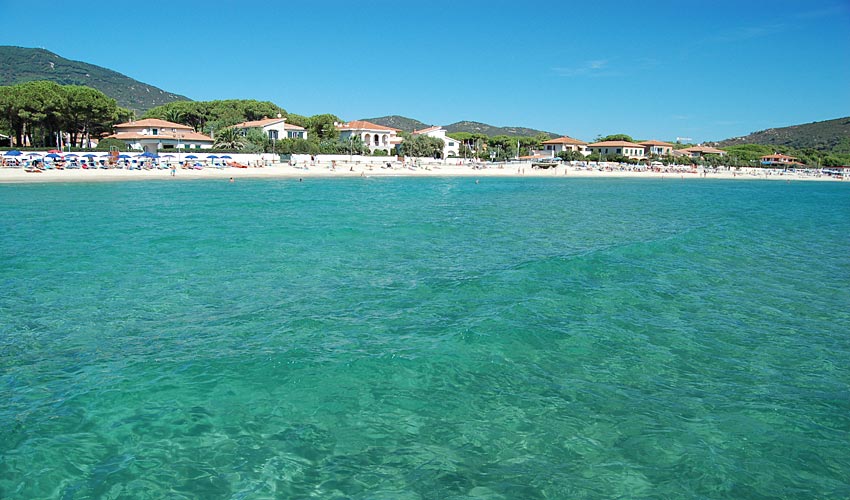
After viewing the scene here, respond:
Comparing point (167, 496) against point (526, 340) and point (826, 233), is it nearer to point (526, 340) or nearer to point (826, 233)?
point (526, 340)

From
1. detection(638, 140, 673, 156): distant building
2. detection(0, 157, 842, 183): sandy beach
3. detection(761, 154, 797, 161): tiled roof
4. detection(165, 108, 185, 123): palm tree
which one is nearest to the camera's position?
detection(0, 157, 842, 183): sandy beach

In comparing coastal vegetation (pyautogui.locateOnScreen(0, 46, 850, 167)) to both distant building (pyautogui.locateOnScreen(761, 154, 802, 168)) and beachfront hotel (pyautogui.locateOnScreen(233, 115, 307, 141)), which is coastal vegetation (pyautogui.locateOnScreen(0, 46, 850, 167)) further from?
beachfront hotel (pyautogui.locateOnScreen(233, 115, 307, 141))

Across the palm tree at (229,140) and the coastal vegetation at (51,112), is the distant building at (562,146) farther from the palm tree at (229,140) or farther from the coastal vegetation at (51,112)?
the coastal vegetation at (51,112)

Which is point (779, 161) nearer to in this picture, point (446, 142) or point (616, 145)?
point (616, 145)

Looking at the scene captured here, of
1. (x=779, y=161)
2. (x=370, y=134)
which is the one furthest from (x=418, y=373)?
(x=779, y=161)

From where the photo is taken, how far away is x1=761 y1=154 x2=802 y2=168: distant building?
112812mm

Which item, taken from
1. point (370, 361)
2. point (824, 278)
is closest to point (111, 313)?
point (370, 361)

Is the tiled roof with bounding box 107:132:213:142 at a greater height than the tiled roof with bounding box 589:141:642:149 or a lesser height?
lesser

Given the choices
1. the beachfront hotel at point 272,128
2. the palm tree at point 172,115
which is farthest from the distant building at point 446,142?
the palm tree at point 172,115

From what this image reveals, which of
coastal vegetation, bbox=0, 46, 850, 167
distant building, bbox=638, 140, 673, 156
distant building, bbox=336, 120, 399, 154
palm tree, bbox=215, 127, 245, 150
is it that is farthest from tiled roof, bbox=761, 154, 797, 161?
palm tree, bbox=215, 127, 245, 150

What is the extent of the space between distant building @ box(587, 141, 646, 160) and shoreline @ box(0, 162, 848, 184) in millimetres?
16518

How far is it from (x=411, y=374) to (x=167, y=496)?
3.38 m

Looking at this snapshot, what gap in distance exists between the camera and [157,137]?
64.8m

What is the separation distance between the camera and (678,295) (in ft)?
39.8
